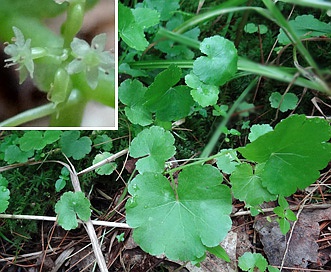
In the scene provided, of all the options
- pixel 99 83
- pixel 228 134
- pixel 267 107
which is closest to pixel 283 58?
pixel 267 107

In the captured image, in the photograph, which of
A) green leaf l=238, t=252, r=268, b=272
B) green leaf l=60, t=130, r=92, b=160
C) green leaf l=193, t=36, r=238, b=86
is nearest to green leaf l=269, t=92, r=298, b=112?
green leaf l=193, t=36, r=238, b=86

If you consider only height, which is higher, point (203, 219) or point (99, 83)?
point (99, 83)

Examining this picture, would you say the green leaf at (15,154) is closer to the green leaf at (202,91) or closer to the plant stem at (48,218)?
the plant stem at (48,218)

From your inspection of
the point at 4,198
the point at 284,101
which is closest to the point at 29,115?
the point at 4,198

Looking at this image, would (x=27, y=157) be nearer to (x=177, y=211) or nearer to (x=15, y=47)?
(x=15, y=47)

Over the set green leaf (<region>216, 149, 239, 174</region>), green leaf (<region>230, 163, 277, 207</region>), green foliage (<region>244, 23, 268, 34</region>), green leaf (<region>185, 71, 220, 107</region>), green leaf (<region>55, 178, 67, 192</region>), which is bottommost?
green leaf (<region>55, 178, 67, 192</region>)

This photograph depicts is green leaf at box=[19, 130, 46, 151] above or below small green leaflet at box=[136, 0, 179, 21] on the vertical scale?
below

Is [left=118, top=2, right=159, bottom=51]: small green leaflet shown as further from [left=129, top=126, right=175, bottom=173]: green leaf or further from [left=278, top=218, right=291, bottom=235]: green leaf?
[left=278, top=218, right=291, bottom=235]: green leaf
